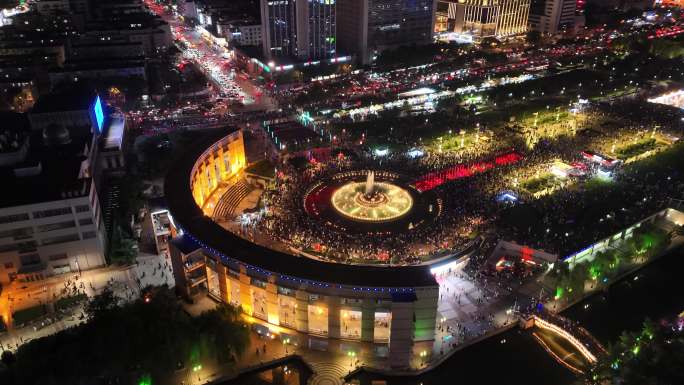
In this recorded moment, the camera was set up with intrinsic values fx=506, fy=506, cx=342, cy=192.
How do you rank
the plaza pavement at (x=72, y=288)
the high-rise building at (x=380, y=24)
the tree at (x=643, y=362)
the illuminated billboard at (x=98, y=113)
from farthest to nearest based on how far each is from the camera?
1. the high-rise building at (x=380, y=24)
2. the illuminated billboard at (x=98, y=113)
3. the plaza pavement at (x=72, y=288)
4. the tree at (x=643, y=362)

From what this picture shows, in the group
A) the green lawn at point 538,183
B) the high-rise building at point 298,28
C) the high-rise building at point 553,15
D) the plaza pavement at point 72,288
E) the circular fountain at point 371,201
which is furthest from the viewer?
the high-rise building at point 553,15

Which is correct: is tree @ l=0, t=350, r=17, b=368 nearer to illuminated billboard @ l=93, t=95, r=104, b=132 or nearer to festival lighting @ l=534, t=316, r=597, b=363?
festival lighting @ l=534, t=316, r=597, b=363

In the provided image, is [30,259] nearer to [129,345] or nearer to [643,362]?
[129,345]

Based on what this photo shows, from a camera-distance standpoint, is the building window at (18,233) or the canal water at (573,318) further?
the building window at (18,233)

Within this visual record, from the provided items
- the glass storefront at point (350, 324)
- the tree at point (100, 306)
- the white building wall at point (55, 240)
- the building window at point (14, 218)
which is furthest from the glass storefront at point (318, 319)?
the building window at point (14, 218)

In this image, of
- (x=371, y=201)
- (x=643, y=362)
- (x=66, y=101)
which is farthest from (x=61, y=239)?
(x=643, y=362)

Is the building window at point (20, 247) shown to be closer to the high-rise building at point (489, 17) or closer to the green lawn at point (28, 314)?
the green lawn at point (28, 314)

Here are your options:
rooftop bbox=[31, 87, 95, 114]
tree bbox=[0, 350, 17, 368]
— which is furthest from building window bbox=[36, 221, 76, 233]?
rooftop bbox=[31, 87, 95, 114]

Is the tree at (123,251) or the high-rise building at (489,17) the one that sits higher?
the high-rise building at (489,17)
